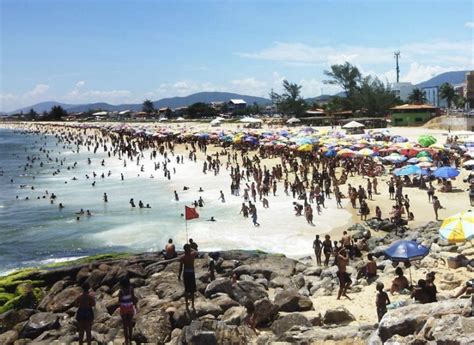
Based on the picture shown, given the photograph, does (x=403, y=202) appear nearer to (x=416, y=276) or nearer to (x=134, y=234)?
(x=416, y=276)

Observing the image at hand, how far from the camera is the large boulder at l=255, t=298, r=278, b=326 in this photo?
34.6 ft

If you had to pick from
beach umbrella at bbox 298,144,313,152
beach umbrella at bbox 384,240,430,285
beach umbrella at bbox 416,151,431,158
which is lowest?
beach umbrella at bbox 384,240,430,285

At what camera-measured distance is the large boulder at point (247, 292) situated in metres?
12.0

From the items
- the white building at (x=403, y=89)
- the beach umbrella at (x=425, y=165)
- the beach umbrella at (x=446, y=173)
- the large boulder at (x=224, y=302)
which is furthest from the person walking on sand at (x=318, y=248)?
the white building at (x=403, y=89)

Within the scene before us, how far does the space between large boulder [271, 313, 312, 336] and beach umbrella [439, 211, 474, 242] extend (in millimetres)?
4192

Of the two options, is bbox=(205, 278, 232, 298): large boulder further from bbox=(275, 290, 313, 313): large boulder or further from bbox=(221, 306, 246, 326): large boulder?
bbox=(275, 290, 313, 313): large boulder

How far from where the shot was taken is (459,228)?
11.6m

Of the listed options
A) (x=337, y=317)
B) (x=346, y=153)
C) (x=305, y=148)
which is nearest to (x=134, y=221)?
(x=346, y=153)

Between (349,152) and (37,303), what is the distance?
21.1m

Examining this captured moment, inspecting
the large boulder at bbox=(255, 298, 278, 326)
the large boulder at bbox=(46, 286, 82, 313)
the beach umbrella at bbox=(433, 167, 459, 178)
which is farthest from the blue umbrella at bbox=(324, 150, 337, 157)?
the large boulder at bbox=(255, 298, 278, 326)

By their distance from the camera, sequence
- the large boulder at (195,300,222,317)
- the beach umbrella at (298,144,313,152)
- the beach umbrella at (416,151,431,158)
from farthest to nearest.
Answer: the beach umbrella at (298,144,313,152), the beach umbrella at (416,151,431,158), the large boulder at (195,300,222,317)

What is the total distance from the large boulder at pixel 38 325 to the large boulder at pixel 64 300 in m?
0.99

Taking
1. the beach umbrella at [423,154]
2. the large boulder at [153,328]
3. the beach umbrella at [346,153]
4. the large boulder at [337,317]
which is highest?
the beach umbrella at [346,153]

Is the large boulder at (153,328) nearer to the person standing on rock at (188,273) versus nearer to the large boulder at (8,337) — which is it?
the person standing on rock at (188,273)
